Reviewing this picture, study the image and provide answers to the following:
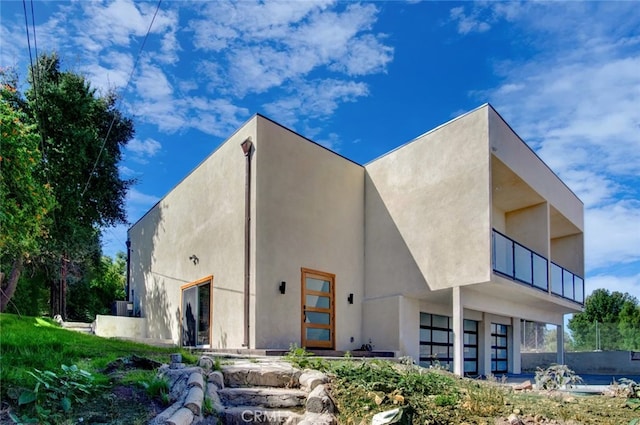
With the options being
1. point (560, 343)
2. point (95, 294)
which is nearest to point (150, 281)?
point (95, 294)

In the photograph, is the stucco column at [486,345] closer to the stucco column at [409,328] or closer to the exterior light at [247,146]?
the stucco column at [409,328]

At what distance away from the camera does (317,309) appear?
10117 mm

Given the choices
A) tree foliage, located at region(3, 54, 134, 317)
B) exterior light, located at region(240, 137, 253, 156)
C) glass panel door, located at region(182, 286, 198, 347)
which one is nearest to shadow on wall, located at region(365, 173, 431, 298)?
exterior light, located at region(240, 137, 253, 156)

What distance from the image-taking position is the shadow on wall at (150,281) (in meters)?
13.3

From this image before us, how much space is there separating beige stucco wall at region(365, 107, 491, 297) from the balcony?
62cm

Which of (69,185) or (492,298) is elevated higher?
(69,185)

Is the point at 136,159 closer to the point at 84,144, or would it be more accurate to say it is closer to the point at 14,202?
the point at 84,144

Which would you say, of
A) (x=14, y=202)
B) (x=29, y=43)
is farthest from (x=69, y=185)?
(x=29, y=43)

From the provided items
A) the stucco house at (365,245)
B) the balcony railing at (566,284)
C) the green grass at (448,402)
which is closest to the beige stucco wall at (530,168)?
Result: the stucco house at (365,245)

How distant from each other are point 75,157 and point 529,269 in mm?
14159

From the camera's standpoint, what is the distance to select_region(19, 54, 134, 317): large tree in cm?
1492

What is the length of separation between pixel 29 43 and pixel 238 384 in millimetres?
7243

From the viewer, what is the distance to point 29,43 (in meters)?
8.15

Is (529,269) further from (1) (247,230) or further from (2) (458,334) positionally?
(1) (247,230)
